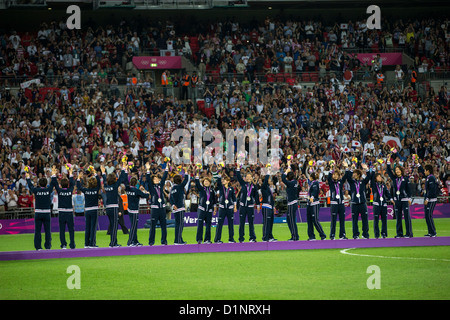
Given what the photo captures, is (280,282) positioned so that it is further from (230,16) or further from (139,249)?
(230,16)

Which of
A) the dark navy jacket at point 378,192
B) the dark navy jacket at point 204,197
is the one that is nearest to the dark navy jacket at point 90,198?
the dark navy jacket at point 204,197

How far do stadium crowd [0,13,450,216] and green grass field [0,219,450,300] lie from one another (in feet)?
38.7

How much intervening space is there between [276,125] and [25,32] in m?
17.4

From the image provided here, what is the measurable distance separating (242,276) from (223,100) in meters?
22.2

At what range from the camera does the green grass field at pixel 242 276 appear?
1242cm

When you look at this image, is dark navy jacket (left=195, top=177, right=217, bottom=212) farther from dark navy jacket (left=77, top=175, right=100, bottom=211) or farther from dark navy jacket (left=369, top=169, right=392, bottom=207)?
dark navy jacket (left=369, top=169, right=392, bottom=207)

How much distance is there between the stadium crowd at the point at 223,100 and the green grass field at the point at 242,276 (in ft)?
38.7

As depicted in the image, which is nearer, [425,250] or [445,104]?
[425,250]

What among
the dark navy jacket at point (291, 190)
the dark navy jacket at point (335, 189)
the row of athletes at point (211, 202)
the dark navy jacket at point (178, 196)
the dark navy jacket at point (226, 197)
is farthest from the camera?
the dark navy jacket at point (335, 189)

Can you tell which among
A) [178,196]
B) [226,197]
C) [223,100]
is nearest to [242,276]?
[178,196]

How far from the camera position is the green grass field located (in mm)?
12422

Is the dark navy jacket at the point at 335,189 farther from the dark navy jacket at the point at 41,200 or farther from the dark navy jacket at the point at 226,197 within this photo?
the dark navy jacket at the point at 41,200
